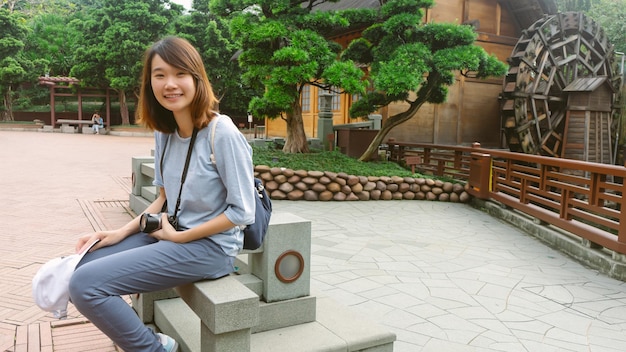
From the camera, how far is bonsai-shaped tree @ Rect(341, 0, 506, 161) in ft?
34.0

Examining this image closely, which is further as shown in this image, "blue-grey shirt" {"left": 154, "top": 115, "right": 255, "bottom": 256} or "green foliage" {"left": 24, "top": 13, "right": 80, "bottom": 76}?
"green foliage" {"left": 24, "top": 13, "right": 80, "bottom": 76}

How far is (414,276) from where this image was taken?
206 inches

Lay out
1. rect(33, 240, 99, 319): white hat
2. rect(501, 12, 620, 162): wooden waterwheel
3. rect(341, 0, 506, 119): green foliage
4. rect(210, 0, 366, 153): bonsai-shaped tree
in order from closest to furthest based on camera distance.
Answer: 1. rect(33, 240, 99, 319): white hat
2. rect(210, 0, 366, 153): bonsai-shaped tree
3. rect(341, 0, 506, 119): green foliage
4. rect(501, 12, 620, 162): wooden waterwheel

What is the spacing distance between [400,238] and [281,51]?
4.92 m

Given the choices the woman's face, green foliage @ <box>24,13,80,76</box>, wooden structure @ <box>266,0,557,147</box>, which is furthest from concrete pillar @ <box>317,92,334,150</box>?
green foliage @ <box>24,13,80,76</box>

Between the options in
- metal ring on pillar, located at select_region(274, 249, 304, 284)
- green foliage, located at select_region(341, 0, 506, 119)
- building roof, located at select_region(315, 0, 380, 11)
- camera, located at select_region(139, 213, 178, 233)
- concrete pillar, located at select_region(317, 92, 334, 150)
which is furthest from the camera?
concrete pillar, located at select_region(317, 92, 334, 150)

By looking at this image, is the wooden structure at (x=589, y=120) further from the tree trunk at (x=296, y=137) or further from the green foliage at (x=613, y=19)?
the green foliage at (x=613, y=19)

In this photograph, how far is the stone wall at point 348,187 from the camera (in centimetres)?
968

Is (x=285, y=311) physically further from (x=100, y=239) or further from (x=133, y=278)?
(x=100, y=239)

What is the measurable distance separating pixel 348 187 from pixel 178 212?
760 centimetres

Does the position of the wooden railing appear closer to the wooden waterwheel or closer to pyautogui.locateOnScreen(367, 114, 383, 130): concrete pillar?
pyautogui.locateOnScreen(367, 114, 383, 130): concrete pillar

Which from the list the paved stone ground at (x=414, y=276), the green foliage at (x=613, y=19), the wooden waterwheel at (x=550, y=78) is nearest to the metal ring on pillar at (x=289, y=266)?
the paved stone ground at (x=414, y=276)

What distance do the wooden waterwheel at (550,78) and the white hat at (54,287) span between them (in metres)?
13.1

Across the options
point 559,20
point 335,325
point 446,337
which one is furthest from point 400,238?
point 559,20
